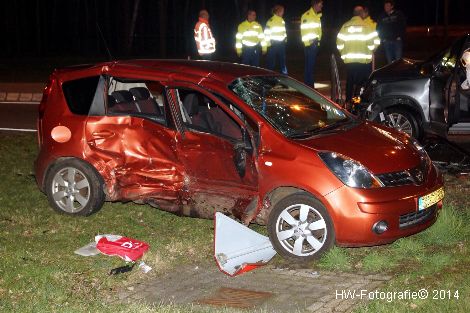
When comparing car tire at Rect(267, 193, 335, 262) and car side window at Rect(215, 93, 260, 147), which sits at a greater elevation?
car side window at Rect(215, 93, 260, 147)

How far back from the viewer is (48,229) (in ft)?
26.1

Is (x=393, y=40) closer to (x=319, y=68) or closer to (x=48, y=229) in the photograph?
(x=319, y=68)

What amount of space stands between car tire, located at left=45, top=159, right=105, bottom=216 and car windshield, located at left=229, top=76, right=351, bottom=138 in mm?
1815

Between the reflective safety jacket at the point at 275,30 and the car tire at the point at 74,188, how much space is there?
1144cm

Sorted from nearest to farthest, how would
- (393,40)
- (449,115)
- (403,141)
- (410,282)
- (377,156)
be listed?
(410,282) → (377,156) → (403,141) → (449,115) → (393,40)

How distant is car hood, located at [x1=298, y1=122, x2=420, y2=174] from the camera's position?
22.1 ft

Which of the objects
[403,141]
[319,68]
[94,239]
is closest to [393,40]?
[319,68]

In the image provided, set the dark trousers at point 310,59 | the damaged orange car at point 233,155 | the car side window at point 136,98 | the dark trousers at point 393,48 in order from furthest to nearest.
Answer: the dark trousers at point 310,59, the dark trousers at point 393,48, the car side window at point 136,98, the damaged orange car at point 233,155

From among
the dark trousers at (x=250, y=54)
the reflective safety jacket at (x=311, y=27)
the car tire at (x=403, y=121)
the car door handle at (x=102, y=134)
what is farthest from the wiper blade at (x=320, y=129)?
the dark trousers at (x=250, y=54)

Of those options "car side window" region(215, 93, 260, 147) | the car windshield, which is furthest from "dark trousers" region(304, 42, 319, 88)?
"car side window" region(215, 93, 260, 147)

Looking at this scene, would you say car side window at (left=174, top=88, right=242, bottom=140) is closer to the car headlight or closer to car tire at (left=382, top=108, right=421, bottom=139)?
the car headlight

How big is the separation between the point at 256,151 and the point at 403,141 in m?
1.44

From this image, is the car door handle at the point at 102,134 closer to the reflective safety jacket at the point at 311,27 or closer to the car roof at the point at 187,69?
the car roof at the point at 187,69

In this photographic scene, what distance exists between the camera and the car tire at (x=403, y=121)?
38.2ft
